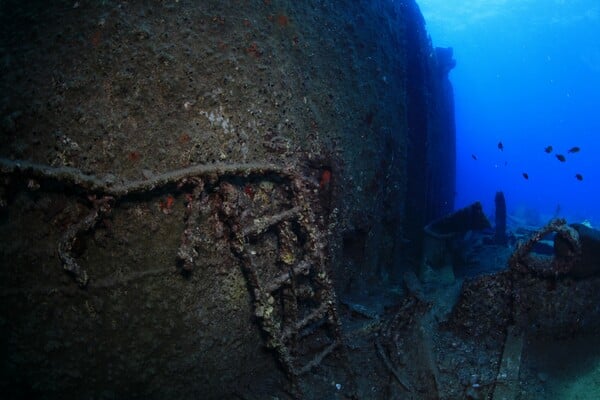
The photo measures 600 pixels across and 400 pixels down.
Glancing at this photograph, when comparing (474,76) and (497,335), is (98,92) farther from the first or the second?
(474,76)

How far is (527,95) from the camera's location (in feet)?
376

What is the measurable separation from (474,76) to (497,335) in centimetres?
14242

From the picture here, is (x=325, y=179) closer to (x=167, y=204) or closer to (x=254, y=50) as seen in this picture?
(x=254, y=50)

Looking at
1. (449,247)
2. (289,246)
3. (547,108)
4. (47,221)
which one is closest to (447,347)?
(289,246)

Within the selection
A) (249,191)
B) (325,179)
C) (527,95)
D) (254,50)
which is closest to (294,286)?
(249,191)

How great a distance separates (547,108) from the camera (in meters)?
114

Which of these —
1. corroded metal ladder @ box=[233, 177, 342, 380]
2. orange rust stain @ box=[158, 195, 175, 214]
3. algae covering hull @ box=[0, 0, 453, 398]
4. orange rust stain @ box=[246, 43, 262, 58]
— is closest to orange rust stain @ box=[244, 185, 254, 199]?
algae covering hull @ box=[0, 0, 453, 398]

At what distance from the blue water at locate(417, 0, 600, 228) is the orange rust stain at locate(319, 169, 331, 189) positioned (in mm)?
32395

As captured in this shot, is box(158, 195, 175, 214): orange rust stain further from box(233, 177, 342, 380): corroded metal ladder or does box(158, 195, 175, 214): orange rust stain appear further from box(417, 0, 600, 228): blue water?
box(417, 0, 600, 228): blue water

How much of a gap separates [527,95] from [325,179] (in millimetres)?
139419

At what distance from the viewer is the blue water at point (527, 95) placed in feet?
180

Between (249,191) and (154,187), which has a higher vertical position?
(154,187)

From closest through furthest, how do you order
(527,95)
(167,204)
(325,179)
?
(167,204) < (325,179) < (527,95)

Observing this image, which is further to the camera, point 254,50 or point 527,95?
point 527,95
